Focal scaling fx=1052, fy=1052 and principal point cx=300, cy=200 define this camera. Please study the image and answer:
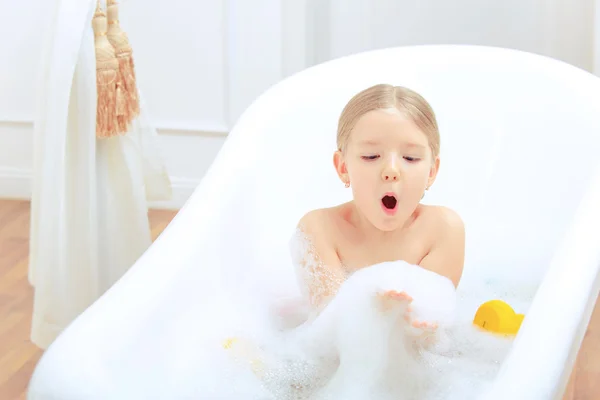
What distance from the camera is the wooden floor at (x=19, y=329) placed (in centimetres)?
227

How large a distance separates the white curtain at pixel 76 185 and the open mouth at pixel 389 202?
696 mm

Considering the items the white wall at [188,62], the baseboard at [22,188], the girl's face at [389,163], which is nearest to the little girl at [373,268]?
the girl's face at [389,163]

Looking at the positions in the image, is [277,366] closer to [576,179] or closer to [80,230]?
[80,230]

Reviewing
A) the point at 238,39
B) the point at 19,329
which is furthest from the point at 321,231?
the point at 238,39

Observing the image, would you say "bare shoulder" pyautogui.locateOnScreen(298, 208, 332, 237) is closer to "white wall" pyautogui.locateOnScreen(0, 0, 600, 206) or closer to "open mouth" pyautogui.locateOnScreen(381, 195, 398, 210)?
"open mouth" pyautogui.locateOnScreen(381, 195, 398, 210)

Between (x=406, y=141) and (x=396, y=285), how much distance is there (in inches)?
9.6

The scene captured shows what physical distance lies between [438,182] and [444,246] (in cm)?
49

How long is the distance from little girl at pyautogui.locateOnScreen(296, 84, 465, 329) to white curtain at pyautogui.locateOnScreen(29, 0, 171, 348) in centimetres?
53

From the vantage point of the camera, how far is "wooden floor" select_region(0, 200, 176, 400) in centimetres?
228

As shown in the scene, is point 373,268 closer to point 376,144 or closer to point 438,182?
point 376,144

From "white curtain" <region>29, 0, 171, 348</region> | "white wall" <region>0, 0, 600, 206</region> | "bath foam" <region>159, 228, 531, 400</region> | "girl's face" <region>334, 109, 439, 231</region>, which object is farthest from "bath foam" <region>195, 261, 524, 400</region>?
"white wall" <region>0, 0, 600, 206</region>

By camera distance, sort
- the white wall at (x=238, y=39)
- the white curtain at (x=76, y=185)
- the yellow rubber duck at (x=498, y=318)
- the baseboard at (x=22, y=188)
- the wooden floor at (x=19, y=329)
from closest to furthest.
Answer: the yellow rubber duck at (x=498, y=318) < the white curtain at (x=76, y=185) < the wooden floor at (x=19, y=329) < the white wall at (x=238, y=39) < the baseboard at (x=22, y=188)

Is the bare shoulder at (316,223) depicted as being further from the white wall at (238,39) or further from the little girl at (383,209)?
the white wall at (238,39)

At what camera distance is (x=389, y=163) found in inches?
67.9
